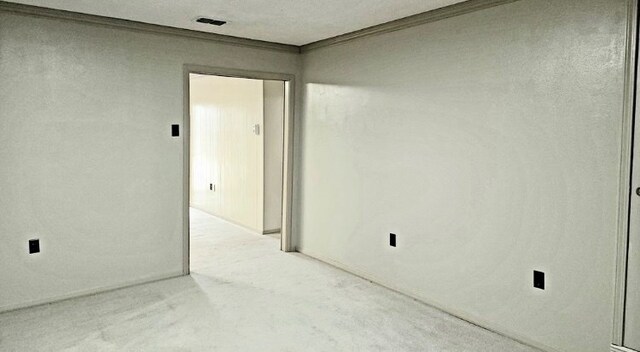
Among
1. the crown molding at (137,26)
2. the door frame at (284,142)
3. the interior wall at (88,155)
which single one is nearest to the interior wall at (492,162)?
the door frame at (284,142)

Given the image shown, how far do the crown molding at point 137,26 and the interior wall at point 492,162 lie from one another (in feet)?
2.13

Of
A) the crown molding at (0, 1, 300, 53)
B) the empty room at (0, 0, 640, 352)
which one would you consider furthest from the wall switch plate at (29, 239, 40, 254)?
the crown molding at (0, 1, 300, 53)

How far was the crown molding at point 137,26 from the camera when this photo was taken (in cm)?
327

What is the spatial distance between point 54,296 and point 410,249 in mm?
2704

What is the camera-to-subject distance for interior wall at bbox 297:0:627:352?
8.44 feet

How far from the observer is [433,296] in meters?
3.54

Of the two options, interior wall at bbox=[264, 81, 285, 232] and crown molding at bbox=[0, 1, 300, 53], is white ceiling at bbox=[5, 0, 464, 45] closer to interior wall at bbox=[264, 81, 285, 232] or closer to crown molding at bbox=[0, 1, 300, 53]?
crown molding at bbox=[0, 1, 300, 53]

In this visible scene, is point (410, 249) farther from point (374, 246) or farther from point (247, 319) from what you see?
point (247, 319)

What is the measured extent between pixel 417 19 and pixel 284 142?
77.3 inches

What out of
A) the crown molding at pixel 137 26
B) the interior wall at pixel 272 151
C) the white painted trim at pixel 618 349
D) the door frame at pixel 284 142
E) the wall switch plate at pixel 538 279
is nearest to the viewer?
the white painted trim at pixel 618 349

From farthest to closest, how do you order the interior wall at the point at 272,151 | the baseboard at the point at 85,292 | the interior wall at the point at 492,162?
the interior wall at the point at 272,151
the baseboard at the point at 85,292
the interior wall at the point at 492,162

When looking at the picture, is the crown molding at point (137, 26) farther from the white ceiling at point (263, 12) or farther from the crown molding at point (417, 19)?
the crown molding at point (417, 19)

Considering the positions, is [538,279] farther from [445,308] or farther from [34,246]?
[34,246]

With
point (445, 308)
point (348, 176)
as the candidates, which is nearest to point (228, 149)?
point (348, 176)
